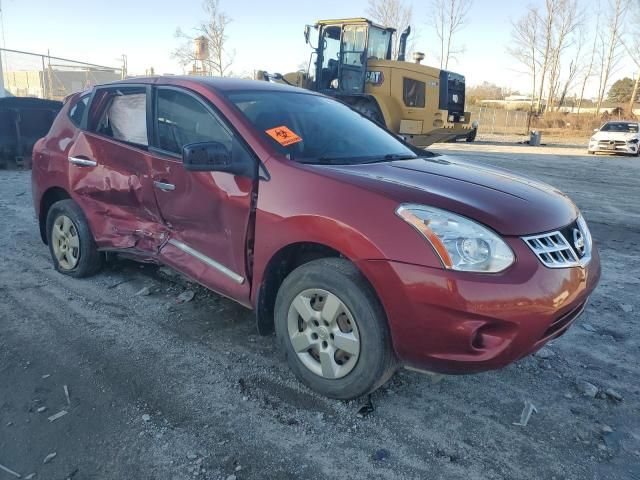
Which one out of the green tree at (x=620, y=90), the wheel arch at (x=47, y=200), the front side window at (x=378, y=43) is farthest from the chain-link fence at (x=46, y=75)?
the green tree at (x=620, y=90)

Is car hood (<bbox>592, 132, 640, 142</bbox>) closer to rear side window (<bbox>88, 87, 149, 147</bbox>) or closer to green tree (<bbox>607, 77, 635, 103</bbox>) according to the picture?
rear side window (<bbox>88, 87, 149, 147</bbox>)

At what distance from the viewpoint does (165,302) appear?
4.04m

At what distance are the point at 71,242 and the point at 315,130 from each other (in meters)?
2.46

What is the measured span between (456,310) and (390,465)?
2.53ft

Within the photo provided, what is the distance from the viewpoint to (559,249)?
249 cm

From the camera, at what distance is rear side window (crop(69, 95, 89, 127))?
14.2ft

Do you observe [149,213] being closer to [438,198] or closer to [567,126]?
[438,198]

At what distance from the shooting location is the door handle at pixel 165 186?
3402 millimetres

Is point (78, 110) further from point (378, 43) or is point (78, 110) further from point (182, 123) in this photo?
point (378, 43)

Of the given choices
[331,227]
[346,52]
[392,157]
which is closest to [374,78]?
[346,52]

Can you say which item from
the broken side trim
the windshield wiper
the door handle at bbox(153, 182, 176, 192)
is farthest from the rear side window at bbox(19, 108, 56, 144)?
the windshield wiper

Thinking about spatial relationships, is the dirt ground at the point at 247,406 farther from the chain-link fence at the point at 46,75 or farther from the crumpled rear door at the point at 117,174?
the chain-link fence at the point at 46,75

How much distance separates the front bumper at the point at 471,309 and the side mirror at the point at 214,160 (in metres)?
0.98

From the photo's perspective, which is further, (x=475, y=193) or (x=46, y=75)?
(x=46, y=75)
